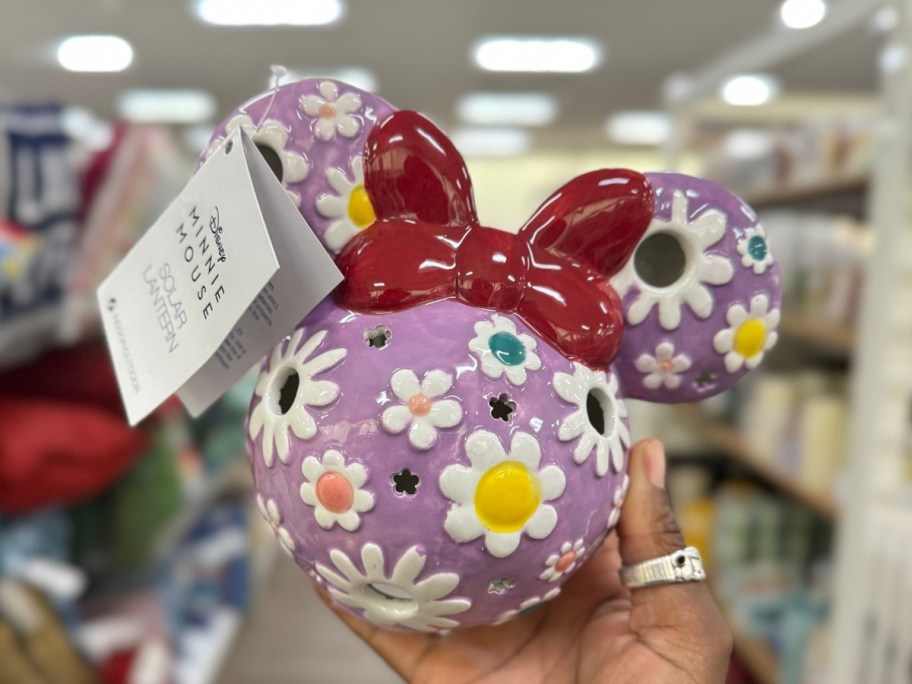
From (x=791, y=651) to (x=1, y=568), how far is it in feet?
5.26

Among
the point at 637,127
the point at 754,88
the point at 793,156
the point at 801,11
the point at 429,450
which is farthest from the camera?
the point at 637,127

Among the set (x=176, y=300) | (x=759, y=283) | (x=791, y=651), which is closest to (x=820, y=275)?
(x=791, y=651)

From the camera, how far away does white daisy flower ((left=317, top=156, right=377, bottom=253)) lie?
56 cm

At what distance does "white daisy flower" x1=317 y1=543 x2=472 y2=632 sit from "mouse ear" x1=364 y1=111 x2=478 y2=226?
237 millimetres

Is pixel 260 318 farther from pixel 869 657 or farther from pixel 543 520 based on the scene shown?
pixel 869 657

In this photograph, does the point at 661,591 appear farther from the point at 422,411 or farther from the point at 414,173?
the point at 414,173

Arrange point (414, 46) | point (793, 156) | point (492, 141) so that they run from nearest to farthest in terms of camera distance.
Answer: point (793, 156), point (414, 46), point (492, 141)

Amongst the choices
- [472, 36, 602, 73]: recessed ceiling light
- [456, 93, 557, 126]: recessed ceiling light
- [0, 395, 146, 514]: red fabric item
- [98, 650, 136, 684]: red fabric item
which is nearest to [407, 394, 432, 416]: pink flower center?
[0, 395, 146, 514]: red fabric item

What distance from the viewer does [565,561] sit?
1.79ft

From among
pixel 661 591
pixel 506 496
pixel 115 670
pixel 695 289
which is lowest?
pixel 115 670

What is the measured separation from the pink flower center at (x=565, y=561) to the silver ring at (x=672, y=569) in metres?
0.10

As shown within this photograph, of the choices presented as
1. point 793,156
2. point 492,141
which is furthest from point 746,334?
point 492,141

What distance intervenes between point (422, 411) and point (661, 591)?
28cm

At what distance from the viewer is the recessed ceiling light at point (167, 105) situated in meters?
5.57
